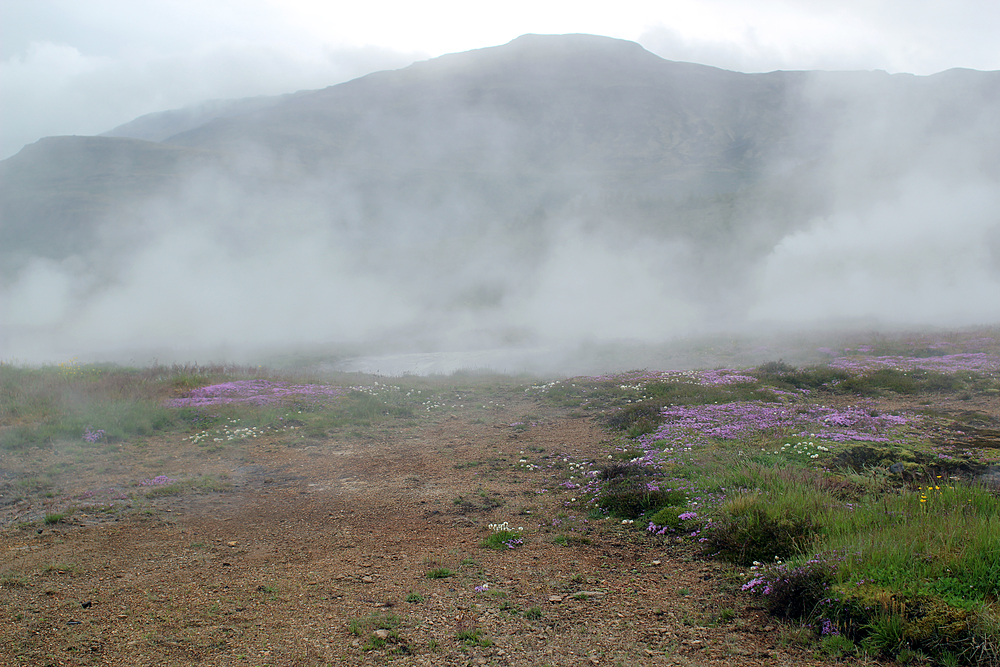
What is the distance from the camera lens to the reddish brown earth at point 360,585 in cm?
441

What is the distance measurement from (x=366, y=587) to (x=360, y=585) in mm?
84

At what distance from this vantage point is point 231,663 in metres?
4.26

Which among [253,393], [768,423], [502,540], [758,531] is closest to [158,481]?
[502,540]

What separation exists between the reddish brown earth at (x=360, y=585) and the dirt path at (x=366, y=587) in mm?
21

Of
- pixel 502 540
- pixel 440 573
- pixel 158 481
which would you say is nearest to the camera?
pixel 440 573

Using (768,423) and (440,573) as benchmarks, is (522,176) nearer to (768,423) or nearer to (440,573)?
(768,423)

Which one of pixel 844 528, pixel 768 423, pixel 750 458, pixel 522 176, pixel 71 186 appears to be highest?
pixel 522 176

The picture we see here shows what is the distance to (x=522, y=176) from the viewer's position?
505 ft

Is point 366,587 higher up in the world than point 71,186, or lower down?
lower down

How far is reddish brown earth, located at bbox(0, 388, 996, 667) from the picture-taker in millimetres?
4410

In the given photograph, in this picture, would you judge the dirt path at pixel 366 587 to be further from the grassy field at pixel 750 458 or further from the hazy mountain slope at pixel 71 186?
the hazy mountain slope at pixel 71 186

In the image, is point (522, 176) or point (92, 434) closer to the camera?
point (92, 434)

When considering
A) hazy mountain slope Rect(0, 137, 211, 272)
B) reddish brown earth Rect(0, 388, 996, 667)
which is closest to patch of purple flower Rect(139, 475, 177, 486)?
reddish brown earth Rect(0, 388, 996, 667)

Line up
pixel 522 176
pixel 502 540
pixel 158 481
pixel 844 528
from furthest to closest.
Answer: pixel 522 176 → pixel 158 481 → pixel 502 540 → pixel 844 528
